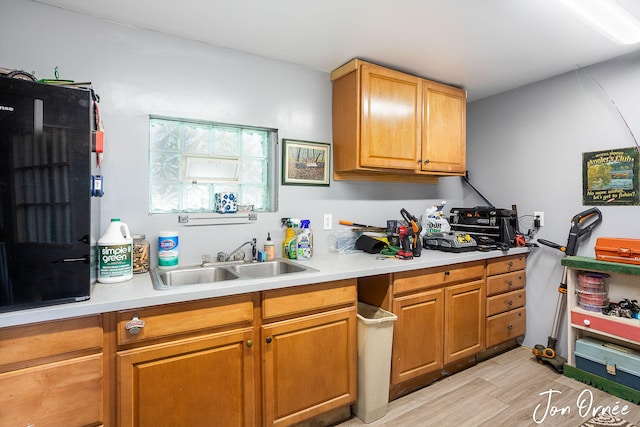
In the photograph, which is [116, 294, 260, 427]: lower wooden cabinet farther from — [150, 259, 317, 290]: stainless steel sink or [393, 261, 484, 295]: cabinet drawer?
[393, 261, 484, 295]: cabinet drawer

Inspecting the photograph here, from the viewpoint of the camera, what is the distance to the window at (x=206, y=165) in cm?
203

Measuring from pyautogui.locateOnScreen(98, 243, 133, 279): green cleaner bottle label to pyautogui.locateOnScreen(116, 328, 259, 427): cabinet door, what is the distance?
16.5 inches

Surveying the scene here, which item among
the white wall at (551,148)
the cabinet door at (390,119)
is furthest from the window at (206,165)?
the white wall at (551,148)

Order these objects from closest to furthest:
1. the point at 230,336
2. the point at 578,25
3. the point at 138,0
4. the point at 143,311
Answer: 1. the point at 143,311
2. the point at 230,336
3. the point at 138,0
4. the point at 578,25

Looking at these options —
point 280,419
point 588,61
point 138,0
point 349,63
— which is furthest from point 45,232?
point 588,61

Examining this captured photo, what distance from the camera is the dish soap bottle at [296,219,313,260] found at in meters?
2.25

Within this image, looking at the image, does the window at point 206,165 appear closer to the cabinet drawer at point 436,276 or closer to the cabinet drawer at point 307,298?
the cabinet drawer at point 307,298

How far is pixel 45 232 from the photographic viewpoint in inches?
47.5

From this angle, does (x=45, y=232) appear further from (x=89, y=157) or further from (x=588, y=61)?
(x=588, y=61)

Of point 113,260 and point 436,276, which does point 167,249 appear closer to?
point 113,260

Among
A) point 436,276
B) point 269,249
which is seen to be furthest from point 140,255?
point 436,276

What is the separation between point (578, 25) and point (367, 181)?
162 centimetres

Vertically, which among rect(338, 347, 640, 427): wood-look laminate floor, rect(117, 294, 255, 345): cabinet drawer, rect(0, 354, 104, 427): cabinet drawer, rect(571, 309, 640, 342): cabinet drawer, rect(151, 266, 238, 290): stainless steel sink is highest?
rect(151, 266, 238, 290): stainless steel sink

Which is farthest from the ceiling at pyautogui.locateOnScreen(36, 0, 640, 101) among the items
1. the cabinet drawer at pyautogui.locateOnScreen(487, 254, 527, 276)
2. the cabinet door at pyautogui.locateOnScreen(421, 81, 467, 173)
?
the cabinet drawer at pyautogui.locateOnScreen(487, 254, 527, 276)
